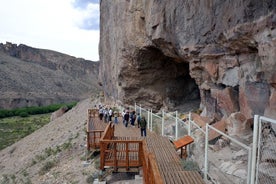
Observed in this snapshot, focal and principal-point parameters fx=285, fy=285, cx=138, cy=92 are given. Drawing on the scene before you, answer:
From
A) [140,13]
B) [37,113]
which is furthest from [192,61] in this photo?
[37,113]

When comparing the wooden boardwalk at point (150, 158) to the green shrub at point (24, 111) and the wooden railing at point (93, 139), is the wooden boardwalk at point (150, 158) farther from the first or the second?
the green shrub at point (24, 111)

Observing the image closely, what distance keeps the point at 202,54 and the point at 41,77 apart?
280 ft

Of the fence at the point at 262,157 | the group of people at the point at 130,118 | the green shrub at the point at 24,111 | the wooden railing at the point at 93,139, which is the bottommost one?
the green shrub at the point at 24,111

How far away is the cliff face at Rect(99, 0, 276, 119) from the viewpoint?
7496 millimetres

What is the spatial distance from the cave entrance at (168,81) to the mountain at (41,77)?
138ft

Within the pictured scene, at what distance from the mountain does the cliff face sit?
42.4m

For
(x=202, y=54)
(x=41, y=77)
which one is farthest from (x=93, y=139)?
(x=41, y=77)

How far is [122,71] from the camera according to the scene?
775 inches

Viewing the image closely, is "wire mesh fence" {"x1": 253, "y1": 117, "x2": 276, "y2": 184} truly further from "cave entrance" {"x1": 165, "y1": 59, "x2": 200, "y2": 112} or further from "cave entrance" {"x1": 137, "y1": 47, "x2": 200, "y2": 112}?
"cave entrance" {"x1": 165, "y1": 59, "x2": 200, "y2": 112}

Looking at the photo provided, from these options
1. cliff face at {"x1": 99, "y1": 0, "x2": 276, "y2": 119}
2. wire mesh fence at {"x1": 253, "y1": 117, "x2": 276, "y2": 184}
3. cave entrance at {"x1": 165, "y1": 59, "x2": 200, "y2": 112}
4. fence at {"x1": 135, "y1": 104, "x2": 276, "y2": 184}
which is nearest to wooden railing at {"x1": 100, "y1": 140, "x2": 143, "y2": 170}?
fence at {"x1": 135, "y1": 104, "x2": 276, "y2": 184}

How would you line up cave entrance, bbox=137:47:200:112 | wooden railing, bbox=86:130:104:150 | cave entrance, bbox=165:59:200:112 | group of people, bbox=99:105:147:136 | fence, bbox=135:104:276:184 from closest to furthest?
1. fence, bbox=135:104:276:184
2. group of people, bbox=99:105:147:136
3. wooden railing, bbox=86:130:104:150
4. cave entrance, bbox=137:47:200:112
5. cave entrance, bbox=165:59:200:112

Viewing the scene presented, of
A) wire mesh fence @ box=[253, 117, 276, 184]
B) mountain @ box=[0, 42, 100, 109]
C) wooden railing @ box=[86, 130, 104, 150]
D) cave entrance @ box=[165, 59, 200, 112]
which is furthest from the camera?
mountain @ box=[0, 42, 100, 109]

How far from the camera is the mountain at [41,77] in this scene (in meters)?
74.2

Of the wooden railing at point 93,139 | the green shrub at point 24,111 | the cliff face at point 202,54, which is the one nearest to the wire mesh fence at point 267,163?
the cliff face at point 202,54
